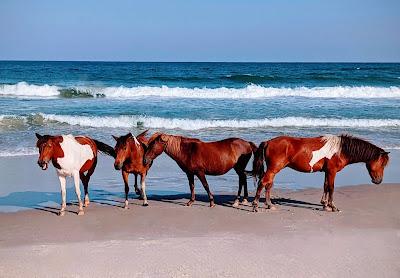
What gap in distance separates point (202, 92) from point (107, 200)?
25.9 metres

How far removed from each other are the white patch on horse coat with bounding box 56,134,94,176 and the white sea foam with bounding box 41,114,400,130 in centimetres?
1106

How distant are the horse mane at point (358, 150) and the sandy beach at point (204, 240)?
777 millimetres

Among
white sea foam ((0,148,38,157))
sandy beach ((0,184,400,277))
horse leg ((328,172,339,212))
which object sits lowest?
white sea foam ((0,148,38,157))

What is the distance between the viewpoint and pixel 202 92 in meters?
34.4

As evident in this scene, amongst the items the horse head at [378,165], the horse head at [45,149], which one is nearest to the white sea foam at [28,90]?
the horse head at [45,149]

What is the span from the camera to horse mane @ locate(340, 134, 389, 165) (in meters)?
7.98

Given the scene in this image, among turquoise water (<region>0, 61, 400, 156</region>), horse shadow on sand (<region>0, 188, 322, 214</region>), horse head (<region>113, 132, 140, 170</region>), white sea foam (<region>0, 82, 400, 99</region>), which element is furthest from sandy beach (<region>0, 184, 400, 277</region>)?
white sea foam (<region>0, 82, 400, 99</region>)

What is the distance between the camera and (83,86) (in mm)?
35656

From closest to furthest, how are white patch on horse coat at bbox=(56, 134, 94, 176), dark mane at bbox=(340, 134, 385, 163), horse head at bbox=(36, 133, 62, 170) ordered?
horse head at bbox=(36, 133, 62, 170), white patch on horse coat at bbox=(56, 134, 94, 176), dark mane at bbox=(340, 134, 385, 163)

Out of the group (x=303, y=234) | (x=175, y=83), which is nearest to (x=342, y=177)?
(x=303, y=234)

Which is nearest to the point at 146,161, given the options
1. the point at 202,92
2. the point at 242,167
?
the point at 242,167

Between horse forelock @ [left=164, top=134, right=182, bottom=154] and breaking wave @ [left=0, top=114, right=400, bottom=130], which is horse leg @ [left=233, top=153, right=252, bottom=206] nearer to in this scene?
horse forelock @ [left=164, top=134, right=182, bottom=154]

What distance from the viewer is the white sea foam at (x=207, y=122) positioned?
766 inches

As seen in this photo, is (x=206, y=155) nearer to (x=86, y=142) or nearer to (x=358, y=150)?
(x=86, y=142)
